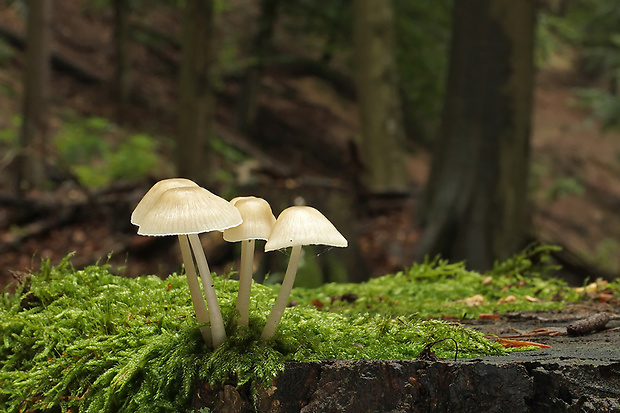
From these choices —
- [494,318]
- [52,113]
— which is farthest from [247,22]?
[494,318]

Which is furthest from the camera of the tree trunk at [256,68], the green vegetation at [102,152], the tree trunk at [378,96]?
the tree trunk at [256,68]

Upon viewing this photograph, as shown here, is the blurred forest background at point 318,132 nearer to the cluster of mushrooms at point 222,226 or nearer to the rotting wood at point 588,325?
the cluster of mushrooms at point 222,226

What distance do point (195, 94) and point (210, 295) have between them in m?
7.30

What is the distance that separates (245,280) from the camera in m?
1.97

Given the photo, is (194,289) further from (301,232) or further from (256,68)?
(256,68)

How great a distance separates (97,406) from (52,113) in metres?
13.3

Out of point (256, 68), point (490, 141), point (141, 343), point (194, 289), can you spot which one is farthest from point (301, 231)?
point (256, 68)

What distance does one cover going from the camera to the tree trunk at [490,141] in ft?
19.7

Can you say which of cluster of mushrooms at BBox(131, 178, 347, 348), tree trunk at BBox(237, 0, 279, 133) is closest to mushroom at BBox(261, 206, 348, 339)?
cluster of mushrooms at BBox(131, 178, 347, 348)

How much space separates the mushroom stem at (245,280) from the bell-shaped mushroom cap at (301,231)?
0.69ft

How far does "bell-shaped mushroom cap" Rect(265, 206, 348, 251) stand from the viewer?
1708 mm

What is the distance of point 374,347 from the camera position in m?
2.05

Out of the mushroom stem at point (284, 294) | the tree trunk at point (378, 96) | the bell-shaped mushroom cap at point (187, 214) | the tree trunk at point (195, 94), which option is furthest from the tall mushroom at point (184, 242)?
the tree trunk at point (378, 96)

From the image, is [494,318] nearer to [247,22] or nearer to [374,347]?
[374,347]
